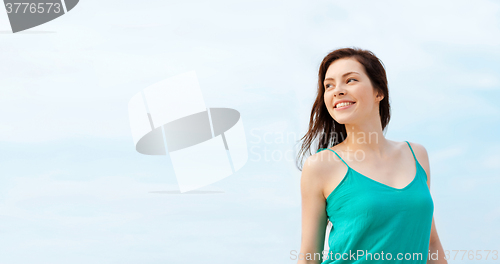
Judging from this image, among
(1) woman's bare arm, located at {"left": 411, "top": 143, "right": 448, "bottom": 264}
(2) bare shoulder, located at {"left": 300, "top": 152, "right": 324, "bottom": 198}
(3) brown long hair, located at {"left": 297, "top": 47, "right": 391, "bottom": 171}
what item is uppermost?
(3) brown long hair, located at {"left": 297, "top": 47, "right": 391, "bottom": 171}

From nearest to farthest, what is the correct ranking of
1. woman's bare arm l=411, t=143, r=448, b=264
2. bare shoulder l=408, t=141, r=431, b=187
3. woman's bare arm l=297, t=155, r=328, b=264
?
woman's bare arm l=297, t=155, r=328, b=264, woman's bare arm l=411, t=143, r=448, b=264, bare shoulder l=408, t=141, r=431, b=187

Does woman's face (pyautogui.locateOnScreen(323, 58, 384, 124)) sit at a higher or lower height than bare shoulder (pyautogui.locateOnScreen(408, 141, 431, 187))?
higher

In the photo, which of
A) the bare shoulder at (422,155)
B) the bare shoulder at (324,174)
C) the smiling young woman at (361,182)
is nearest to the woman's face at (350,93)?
the smiling young woman at (361,182)

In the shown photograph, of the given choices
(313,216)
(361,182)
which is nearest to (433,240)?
(361,182)

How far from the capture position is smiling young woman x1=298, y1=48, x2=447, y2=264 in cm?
224

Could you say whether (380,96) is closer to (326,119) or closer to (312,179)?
(326,119)

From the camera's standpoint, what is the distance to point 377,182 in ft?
7.64

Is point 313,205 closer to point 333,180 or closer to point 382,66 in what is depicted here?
point 333,180

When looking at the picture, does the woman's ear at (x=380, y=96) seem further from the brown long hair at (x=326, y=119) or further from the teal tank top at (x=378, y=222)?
the teal tank top at (x=378, y=222)

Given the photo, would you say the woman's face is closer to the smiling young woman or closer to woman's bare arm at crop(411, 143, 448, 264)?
the smiling young woman

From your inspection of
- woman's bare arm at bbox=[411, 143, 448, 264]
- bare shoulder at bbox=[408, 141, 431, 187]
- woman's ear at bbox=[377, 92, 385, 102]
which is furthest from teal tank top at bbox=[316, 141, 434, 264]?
woman's ear at bbox=[377, 92, 385, 102]

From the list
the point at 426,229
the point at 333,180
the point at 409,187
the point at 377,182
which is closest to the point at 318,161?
the point at 333,180

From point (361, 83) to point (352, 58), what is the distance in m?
0.20

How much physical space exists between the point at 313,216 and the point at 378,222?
0.37 metres
